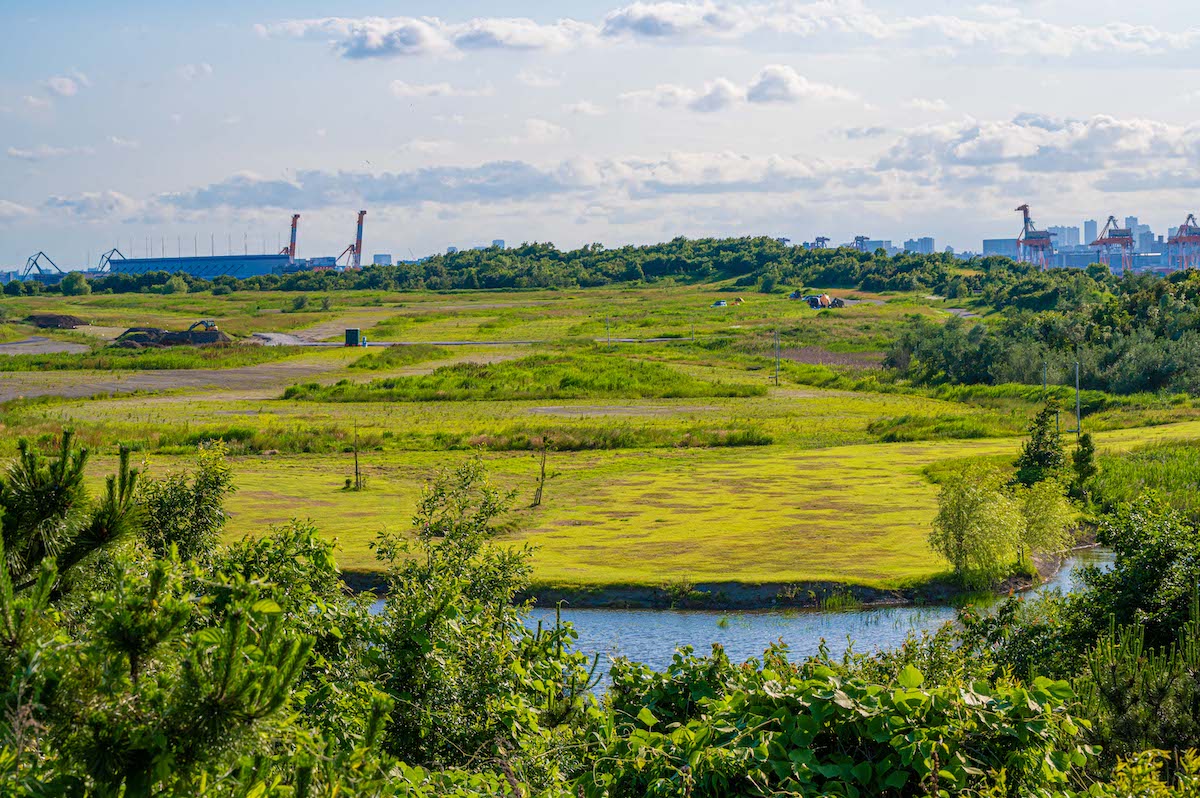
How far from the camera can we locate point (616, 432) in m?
60.8

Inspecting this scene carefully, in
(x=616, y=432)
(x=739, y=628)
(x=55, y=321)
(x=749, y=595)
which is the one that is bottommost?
(x=739, y=628)

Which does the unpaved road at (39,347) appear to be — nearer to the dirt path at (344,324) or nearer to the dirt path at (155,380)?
the dirt path at (155,380)

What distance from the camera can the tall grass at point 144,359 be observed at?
9719 centimetres

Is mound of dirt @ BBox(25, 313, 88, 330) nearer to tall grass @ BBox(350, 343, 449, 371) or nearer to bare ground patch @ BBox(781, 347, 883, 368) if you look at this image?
tall grass @ BBox(350, 343, 449, 371)

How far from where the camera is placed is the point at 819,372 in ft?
304

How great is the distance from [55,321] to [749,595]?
12377 centimetres

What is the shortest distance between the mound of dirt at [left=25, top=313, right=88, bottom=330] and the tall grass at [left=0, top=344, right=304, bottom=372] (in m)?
31.6

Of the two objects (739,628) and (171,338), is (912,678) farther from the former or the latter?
(171,338)

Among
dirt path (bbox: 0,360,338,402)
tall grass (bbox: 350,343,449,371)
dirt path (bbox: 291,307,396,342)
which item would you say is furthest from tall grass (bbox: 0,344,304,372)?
dirt path (bbox: 291,307,396,342)

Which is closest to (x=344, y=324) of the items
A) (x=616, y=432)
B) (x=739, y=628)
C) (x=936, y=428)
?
(x=616, y=432)

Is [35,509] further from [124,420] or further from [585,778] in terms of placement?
[124,420]

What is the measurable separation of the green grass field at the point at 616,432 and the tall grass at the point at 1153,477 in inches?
Answer: 106

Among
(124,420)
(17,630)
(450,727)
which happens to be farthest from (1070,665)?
(124,420)

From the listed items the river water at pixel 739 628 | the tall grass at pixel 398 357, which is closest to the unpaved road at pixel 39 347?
the tall grass at pixel 398 357
